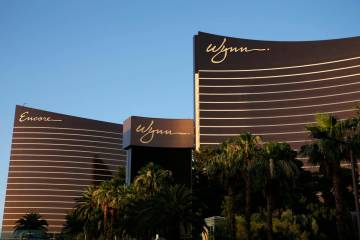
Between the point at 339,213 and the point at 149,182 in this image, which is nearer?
the point at 339,213

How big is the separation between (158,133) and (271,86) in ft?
214

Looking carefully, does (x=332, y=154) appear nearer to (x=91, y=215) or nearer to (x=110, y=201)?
(x=110, y=201)

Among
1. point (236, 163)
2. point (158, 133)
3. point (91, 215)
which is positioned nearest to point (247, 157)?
point (236, 163)

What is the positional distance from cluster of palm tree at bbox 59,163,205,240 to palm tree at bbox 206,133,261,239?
16.0 ft

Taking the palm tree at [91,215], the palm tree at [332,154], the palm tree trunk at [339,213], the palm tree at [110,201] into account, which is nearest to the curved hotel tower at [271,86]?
the palm tree at [91,215]

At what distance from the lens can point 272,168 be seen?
47.2m

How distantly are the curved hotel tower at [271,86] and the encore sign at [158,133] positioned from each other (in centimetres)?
5216

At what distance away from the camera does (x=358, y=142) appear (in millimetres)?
37562

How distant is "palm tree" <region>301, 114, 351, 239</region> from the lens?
4025cm

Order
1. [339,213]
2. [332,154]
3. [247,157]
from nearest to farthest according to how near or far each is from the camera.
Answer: [339,213] → [332,154] → [247,157]

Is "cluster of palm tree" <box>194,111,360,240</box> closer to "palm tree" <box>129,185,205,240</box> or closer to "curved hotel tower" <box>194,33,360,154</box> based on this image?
"palm tree" <box>129,185,205,240</box>

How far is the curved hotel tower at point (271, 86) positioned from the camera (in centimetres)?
13525

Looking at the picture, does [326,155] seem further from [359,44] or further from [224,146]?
[359,44]

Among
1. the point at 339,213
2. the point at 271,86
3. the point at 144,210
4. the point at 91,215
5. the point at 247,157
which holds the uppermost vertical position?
the point at 271,86
